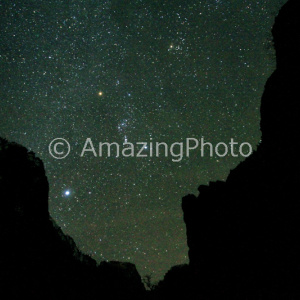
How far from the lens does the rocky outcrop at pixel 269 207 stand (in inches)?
449

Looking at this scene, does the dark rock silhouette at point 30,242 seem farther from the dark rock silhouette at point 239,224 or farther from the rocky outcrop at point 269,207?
the rocky outcrop at point 269,207

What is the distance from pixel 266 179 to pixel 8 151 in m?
13.7

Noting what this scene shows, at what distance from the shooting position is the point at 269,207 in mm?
13000

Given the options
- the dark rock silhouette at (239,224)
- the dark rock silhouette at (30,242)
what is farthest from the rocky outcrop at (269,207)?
the dark rock silhouette at (30,242)

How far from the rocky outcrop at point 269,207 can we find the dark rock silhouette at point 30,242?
936 cm

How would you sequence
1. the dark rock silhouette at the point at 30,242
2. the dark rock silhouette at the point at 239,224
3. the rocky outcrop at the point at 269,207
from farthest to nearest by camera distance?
the dark rock silhouette at the point at 30,242 → the dark rock silhouette at the point at 239,224 → the rocky outcrop at the point at 269,207

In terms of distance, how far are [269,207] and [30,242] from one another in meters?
12.3

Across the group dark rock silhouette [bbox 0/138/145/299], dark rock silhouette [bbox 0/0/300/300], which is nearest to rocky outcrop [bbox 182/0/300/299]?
dark rock silhouette [bbox 0/0/300/300]

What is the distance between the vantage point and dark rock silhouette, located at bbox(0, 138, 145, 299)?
1245 cm

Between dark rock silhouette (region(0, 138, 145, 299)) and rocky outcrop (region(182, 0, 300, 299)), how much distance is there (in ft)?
30.7

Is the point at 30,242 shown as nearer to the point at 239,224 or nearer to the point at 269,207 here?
the point at 239,224

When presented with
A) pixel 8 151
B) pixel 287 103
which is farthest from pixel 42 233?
pixel 287 103

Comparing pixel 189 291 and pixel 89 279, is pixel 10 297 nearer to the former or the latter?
pixel 89 279

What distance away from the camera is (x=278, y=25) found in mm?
14039
